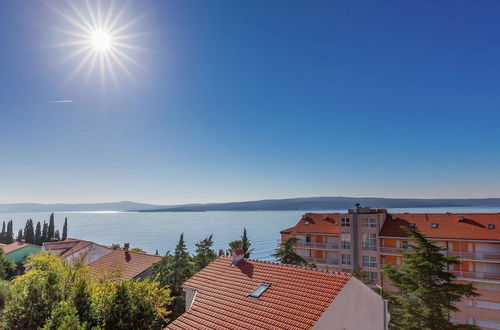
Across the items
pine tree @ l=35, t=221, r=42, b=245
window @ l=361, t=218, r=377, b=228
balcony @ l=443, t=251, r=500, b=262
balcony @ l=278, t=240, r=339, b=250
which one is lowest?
pine tree @ l=35, t=221, r=42, b=245

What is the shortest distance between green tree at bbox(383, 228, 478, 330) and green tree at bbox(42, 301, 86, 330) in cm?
2089

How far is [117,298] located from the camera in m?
13.1

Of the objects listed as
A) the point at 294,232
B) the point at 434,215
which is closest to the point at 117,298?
the point at 294,232

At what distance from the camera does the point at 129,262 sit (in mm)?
32062

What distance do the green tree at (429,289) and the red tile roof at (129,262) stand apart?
23.0m

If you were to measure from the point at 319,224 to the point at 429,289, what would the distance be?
25948mm

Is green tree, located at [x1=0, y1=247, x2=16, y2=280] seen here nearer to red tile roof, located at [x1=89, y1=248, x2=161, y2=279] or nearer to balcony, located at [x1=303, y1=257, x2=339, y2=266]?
red tile roof, located at [x1=89, y1=248, x2=161, y2=279]

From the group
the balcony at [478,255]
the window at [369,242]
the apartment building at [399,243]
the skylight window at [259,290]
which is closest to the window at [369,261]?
the apartment building at [399,243]

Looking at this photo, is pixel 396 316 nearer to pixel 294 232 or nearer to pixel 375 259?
pixel 375 259

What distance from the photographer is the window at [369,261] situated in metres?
39.8

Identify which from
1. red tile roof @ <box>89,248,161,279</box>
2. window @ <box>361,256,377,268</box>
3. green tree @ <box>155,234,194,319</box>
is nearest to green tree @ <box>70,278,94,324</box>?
green tree @ <box>155,234,194,319</box>

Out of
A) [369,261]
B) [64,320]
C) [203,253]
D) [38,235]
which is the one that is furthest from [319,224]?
[38,235]

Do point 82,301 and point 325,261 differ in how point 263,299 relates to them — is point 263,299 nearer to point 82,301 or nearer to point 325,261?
point 82,301

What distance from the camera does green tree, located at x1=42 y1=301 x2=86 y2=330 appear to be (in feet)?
35.0
